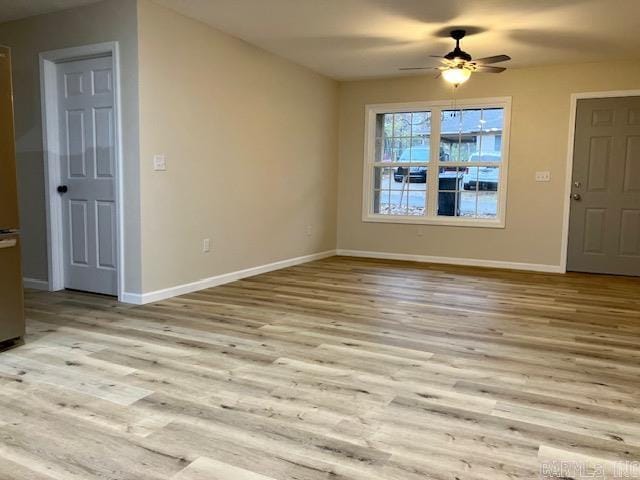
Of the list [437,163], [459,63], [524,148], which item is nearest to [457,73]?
[459,63]

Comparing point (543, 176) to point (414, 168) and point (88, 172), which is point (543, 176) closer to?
point (414, 168)

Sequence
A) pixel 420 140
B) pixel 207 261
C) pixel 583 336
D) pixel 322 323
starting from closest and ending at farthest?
pixel 583 336 < pixel 322 323 < pixel 207 261 < pixel 420 140

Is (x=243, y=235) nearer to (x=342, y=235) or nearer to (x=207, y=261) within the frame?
(x=207, y=261)

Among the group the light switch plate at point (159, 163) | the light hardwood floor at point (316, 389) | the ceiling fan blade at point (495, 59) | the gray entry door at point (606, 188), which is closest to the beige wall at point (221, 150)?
the light switch plate at point (159, 163)

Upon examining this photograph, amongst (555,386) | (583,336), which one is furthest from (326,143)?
(555,386)

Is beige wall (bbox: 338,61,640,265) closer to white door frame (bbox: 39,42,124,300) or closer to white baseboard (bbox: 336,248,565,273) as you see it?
white baseboard (bbox: 336,248,565,273)

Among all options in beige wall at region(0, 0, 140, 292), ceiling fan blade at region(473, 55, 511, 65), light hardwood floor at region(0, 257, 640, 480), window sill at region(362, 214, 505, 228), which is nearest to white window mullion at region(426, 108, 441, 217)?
window sill at region(362, 214, 505, 228)

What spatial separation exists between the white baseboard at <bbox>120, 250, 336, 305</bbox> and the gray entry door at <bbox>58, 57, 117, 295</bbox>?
1.22ft

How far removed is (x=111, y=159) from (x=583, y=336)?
390 cm

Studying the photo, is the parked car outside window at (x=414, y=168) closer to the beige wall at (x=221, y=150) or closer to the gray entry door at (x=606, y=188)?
the beige wall at (x=221, y=150)

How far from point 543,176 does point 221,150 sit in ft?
12.9

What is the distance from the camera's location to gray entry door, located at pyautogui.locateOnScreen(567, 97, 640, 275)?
580cm

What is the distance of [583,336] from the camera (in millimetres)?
3439

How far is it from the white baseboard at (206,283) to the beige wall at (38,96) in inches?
3.9
